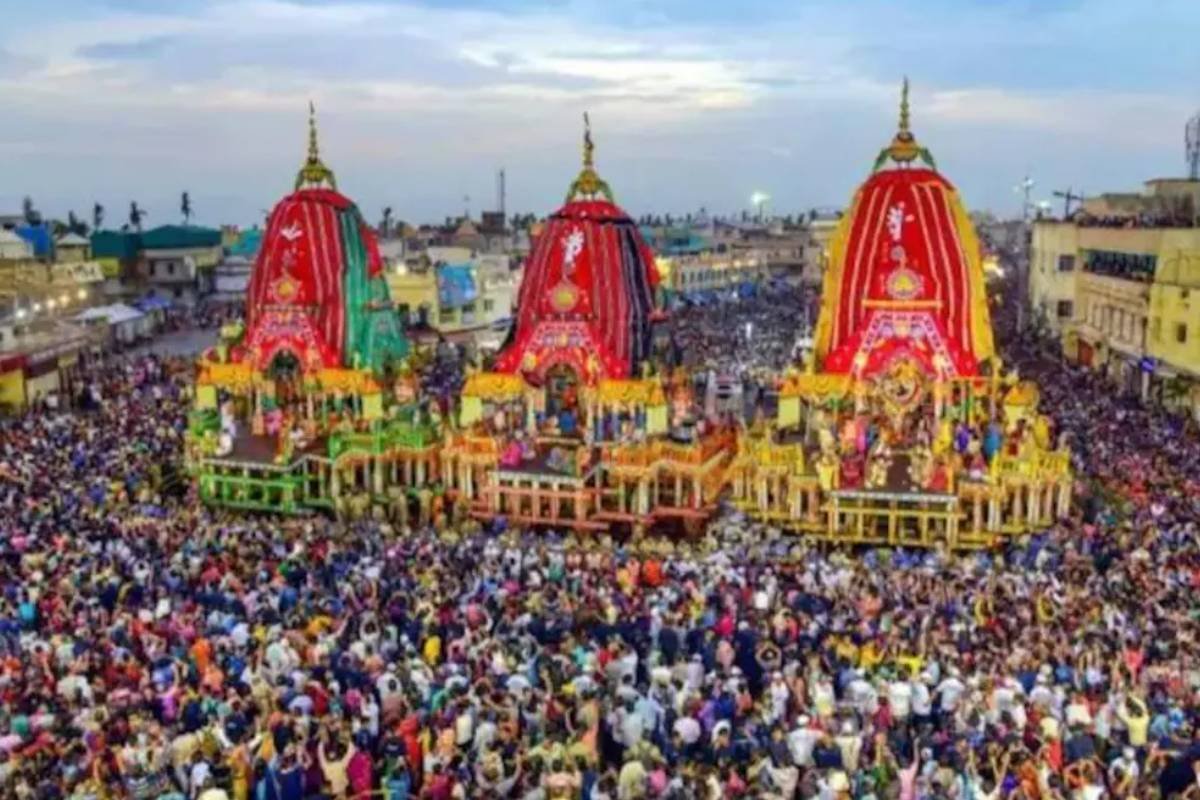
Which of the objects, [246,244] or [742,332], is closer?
[742,332]

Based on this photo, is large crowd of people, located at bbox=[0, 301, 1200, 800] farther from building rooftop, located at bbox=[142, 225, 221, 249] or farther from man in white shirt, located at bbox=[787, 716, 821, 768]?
building rooftop, located at bbox=[142, 225, 221, 249]

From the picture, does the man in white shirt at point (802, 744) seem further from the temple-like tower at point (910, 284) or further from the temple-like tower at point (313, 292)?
the temple-like tower at point (313, 292)

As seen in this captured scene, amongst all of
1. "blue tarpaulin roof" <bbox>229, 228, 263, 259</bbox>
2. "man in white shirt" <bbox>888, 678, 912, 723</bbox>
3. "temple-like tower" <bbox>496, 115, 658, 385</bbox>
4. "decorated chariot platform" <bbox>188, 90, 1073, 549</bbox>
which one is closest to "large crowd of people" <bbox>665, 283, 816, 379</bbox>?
"temple-like tower" <bbox>496, 115, 658, 385</bbox>

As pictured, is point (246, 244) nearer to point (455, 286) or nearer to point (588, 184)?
point (455, 286)

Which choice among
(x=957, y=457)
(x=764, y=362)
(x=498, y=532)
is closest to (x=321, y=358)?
(x=498, y=532)

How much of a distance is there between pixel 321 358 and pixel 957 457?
15571 mm

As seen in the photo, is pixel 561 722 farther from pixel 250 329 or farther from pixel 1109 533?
pixel 250 329

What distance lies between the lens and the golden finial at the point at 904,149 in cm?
2798

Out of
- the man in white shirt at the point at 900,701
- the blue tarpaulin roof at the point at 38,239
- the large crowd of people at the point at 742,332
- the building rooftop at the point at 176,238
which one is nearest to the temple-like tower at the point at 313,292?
the large crowd of people at the point at 742,332

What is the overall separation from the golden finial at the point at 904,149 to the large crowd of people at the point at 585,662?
8.54m

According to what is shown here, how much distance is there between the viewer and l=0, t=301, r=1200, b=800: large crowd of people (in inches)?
544

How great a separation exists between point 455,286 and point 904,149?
38735 mm

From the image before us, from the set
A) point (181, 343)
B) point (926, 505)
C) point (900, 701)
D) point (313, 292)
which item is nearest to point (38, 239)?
point (181, 343)

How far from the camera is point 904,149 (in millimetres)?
28047
